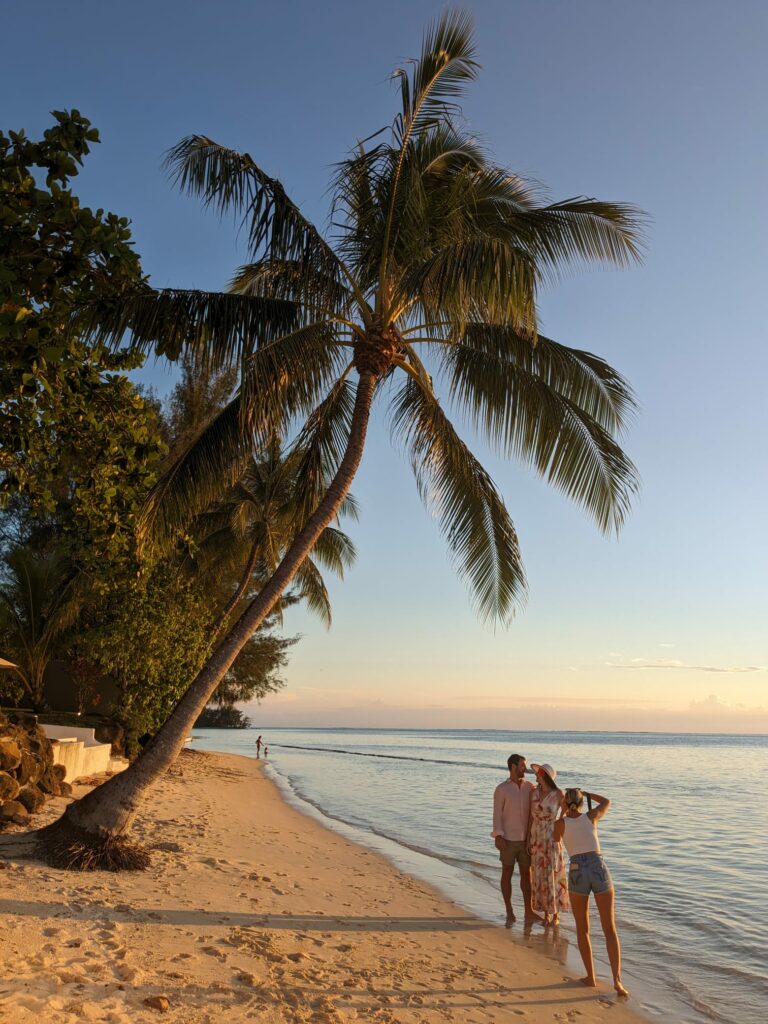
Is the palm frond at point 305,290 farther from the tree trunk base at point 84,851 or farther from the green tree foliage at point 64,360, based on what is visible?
the tree trunk base at point 84,851

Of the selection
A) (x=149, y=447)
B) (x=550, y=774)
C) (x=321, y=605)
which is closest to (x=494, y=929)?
(x=550, y=774)

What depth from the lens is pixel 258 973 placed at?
17.7 feet

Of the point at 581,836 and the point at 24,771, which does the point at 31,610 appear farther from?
the point at 581,836

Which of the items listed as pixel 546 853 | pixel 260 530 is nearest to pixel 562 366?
pixel 546 853

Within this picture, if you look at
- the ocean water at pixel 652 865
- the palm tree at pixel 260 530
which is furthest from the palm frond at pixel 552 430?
the palm tree at pixel 260 530

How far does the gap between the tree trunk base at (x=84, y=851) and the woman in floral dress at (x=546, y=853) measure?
3.97 m

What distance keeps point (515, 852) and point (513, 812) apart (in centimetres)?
42

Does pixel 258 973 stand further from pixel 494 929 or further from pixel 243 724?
pixel 243 724

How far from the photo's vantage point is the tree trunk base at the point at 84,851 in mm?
7336

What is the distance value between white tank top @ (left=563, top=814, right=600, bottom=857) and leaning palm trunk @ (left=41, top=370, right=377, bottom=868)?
3.86 m

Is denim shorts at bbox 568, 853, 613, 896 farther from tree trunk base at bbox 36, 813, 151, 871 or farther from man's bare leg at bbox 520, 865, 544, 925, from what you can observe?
tree trunk base at bbox 36, 813, 151, 871

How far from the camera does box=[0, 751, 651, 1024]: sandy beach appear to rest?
4.66m

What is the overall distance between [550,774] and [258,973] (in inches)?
140

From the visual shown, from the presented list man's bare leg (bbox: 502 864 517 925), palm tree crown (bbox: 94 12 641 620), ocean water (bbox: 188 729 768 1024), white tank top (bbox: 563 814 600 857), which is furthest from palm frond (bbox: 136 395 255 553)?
ocean water (bbox: 188 729 768 1024)
